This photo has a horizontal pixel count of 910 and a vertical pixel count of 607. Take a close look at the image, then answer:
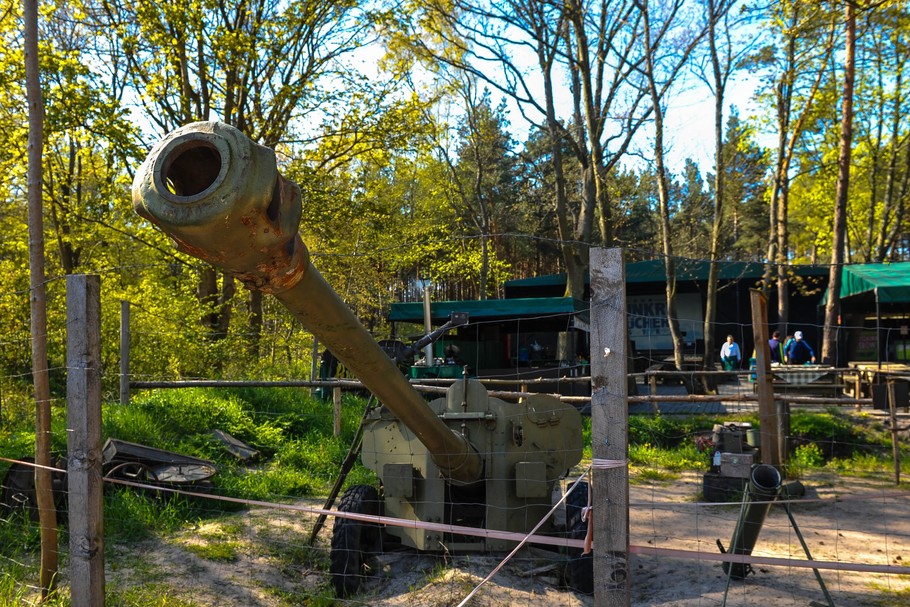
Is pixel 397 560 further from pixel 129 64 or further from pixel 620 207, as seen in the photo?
pixel 620 207

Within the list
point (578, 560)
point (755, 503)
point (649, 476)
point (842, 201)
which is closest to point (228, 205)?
point (578, 560)

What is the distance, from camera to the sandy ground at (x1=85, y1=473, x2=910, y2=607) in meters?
5.35

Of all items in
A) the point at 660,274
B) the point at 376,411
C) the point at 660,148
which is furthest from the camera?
the point at 660,274

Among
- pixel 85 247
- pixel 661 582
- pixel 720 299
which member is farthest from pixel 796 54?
pixel 85 247

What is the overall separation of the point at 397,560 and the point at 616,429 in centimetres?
360

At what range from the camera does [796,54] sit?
17031 millimetres

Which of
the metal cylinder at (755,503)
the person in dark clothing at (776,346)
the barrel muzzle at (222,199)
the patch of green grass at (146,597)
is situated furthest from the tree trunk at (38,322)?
the person in dark clothing at (776,346)

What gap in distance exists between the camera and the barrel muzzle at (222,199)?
1916 mm

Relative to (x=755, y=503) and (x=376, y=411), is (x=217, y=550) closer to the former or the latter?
(x=376, y=411)

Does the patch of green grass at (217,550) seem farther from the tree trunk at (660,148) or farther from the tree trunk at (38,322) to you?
the tree trunk at (660,148)

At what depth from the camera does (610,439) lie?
2965 millimetres

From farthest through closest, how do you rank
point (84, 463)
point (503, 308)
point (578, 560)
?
1. point (503, 308)
2. point (578, 560)
3. point (84, 463)

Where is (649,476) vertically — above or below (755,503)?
below

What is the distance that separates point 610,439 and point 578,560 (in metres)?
2.40
